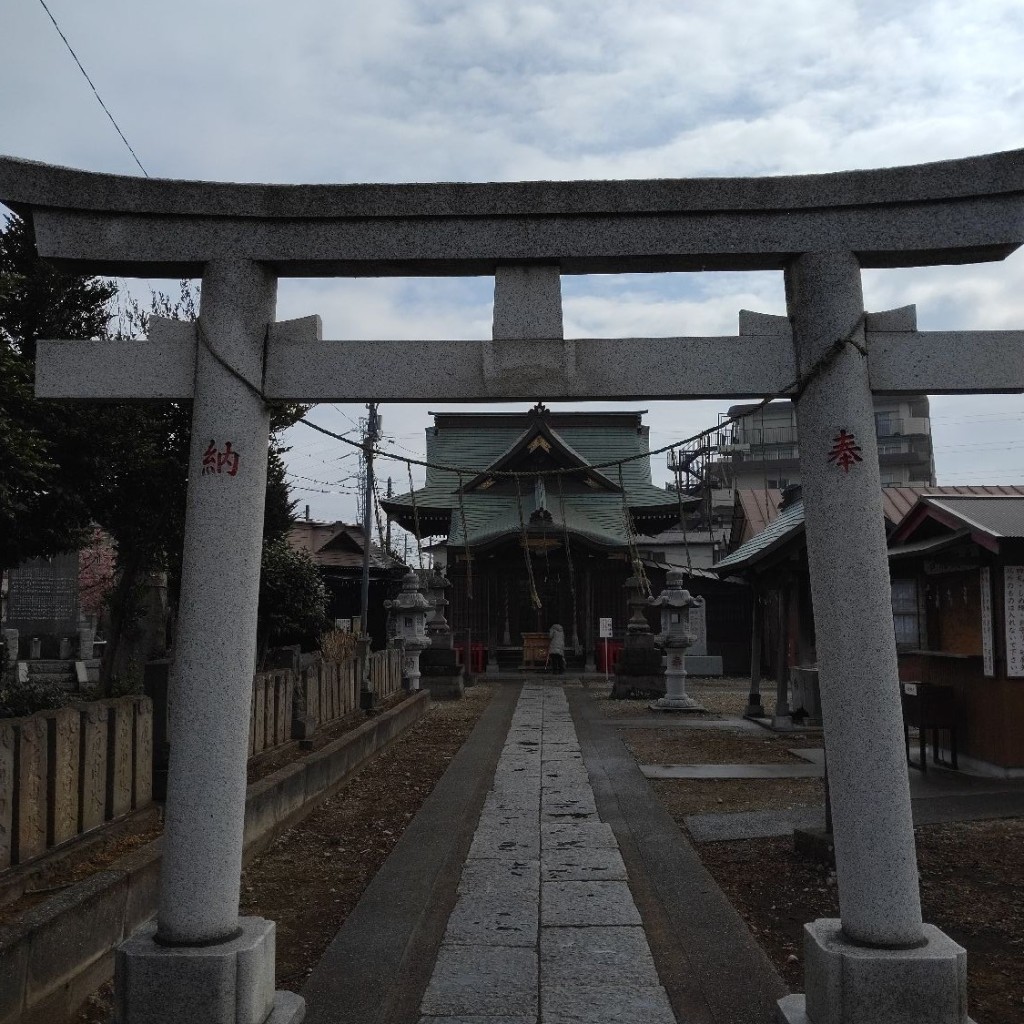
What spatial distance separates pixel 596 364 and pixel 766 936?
348cm

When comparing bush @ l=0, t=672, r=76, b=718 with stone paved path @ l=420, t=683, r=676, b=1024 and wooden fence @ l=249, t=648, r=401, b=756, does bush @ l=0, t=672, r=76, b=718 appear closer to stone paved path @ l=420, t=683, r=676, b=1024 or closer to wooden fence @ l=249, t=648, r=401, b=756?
wooden fence @ l=249, t=648, r=401, b=756

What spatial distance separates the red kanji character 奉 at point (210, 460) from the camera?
4.20 m

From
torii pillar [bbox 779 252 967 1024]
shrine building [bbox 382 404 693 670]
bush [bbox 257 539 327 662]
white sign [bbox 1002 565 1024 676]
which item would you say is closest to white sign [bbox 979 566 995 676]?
white sign [bbox 1002 565 1024 676]

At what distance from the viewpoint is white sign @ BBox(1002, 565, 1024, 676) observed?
9188 mm

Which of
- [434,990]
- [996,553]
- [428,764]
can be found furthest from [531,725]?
[434,990]

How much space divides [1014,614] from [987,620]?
0.29m

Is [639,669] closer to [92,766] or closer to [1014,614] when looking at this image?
[1014,614]

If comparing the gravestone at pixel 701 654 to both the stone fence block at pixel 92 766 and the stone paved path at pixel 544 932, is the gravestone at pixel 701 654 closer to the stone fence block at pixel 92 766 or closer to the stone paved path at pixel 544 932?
the stone paved path at pixel 544 932

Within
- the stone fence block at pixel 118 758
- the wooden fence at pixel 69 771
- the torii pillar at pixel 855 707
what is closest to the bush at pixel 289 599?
the wooden fence at pixel 69 771

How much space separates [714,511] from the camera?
4878cm

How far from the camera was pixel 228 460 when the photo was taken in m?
4.20

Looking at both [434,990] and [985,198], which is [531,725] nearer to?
[434,990]

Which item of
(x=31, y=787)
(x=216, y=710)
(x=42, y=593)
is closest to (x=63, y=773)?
(x=31, y=787)

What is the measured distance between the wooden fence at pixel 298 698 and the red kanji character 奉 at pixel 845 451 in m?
4.35
